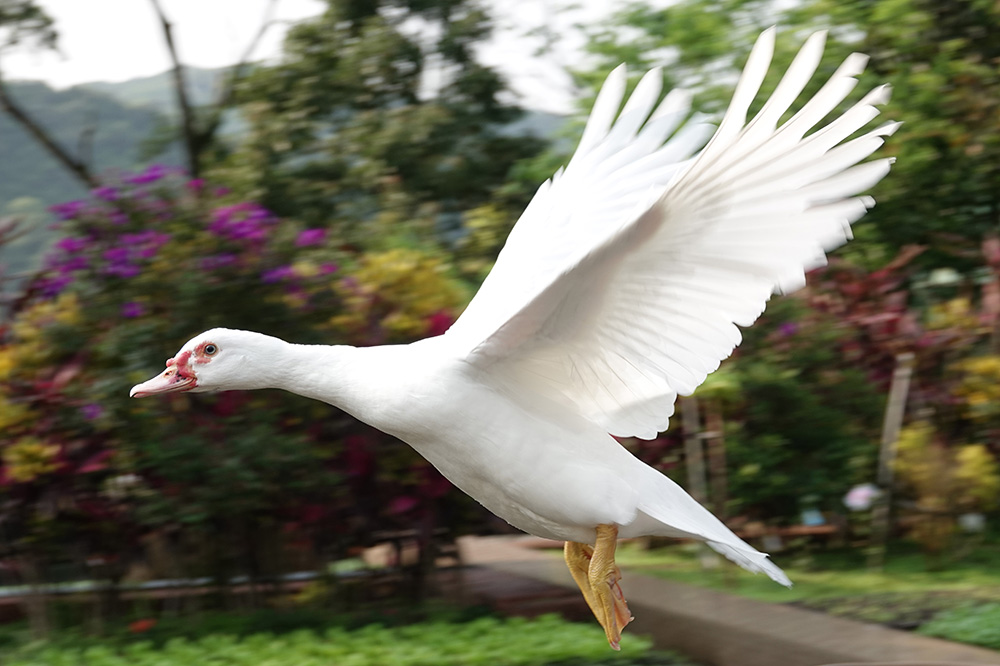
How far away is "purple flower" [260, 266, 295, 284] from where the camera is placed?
4.89 m

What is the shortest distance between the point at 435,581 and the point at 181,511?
149 centimetres

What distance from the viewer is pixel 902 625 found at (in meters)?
4.73

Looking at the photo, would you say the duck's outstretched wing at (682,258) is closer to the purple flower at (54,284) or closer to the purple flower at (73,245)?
the purple flower at (73,245)

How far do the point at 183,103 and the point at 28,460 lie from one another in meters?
4.54

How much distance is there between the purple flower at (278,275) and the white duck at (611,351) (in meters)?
2.45

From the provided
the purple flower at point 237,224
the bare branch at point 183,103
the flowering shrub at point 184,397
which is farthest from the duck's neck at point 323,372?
the bare branch at point 183,103

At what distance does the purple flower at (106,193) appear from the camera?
4957 millimetres

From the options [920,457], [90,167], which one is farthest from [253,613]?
[90,167]

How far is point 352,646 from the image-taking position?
4.51 m

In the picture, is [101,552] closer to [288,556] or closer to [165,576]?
[165,576]

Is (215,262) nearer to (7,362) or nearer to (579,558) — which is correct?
(7,362)

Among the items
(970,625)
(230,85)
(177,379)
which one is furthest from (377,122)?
(177,379)

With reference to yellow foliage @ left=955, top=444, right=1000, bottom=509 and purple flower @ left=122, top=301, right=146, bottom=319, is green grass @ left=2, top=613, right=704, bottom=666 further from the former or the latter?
yellow foliage @ left=955, top=444, right=1000, bottom=509

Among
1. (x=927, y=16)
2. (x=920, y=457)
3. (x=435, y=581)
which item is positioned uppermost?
(x=927, y=16)
